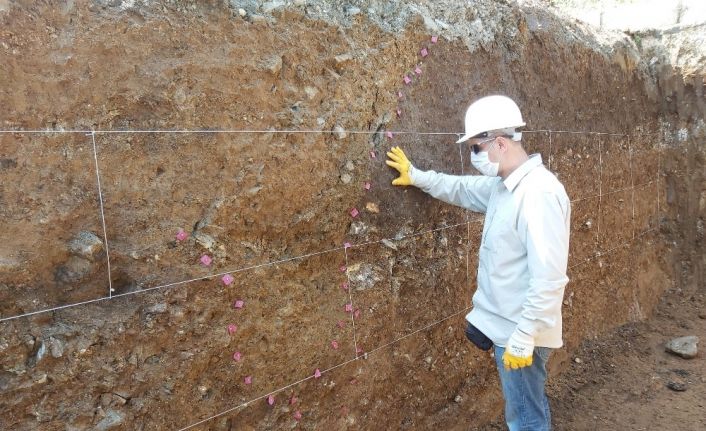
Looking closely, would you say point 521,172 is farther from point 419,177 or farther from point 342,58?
point 342,58

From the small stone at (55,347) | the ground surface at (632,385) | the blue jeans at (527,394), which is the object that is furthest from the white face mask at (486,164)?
the ground surface at (632,385)

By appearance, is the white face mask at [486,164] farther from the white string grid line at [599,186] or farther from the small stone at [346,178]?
the white string grid line at [599,186]

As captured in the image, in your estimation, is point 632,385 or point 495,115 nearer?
point 495,115

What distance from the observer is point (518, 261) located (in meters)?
2.10

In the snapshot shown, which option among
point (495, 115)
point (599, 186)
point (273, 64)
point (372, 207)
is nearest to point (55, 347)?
point (273, 64)

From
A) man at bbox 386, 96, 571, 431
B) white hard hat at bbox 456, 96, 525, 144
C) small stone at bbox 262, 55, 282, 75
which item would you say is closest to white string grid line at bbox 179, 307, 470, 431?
man at bbox 386, 96, 571, 431

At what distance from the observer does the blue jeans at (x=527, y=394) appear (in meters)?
2.15

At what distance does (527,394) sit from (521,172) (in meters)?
0.94

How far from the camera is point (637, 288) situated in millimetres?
5148

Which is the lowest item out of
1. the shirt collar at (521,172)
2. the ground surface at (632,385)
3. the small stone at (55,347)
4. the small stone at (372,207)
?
the ground surface at (632,385)

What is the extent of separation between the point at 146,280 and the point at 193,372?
40 cm

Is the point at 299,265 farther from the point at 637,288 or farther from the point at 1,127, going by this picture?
the point at 637,288

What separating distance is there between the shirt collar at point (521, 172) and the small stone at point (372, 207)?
27.4 inches

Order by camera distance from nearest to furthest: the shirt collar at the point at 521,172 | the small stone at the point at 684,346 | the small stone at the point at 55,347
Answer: the small stone at the point at 55,347 → the shirt collar at the point at 521,172 → the small stone at the point at 684,346
